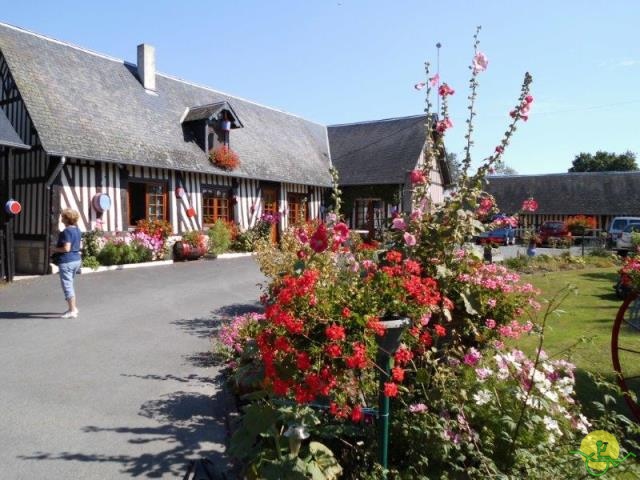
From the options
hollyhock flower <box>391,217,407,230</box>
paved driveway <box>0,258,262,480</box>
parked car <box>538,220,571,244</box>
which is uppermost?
hollyhock flower <box>391,217,407,230</box>

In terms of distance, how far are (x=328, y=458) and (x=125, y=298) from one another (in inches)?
268

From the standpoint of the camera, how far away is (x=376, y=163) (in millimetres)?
20188

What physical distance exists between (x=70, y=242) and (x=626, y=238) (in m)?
21.4

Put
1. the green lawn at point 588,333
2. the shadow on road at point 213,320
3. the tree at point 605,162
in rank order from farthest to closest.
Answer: the tree at point 605,162, the shadow on road at point 213,320, the green lawn at point 588,333

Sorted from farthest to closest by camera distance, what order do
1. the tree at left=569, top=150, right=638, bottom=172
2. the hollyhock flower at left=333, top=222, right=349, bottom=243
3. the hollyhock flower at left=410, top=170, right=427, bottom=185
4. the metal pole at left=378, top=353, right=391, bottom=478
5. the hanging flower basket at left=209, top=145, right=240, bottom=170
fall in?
the tree at left=569, top=150, right=638, bottom=172 → the hanging flower basket at left=209, top=145, right=240, bottom=170 → the hollyhock flower at left=410, top=170, right=427, bottom=185 → the hollyhock flower at left=333, top=222, right=349, bottom=243 → the metal pole at left=378, top=353, right=391, bottom=478

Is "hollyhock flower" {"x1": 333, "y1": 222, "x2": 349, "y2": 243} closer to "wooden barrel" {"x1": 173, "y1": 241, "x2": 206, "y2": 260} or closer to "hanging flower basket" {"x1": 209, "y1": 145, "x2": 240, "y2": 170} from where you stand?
"wooden barrel" {"x1": 173, "y1": 241, "x2": 206, "y2": 260}

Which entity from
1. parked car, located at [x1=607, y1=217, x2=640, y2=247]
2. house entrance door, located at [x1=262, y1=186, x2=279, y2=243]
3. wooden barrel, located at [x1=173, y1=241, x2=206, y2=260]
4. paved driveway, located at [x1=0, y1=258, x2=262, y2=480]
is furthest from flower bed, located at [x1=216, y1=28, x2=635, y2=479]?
parked car, located at [x1=607, y1=217, x2=640, y2=247]

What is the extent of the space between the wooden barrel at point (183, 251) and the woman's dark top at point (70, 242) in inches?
252

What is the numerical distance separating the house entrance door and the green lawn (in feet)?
30.7

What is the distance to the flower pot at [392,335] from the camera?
7.68 feet

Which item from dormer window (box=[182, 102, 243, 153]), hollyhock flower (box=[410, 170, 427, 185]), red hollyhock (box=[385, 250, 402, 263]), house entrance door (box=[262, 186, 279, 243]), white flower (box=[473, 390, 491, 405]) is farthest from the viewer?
house entrance door (box=[262, 186, 279, 243])

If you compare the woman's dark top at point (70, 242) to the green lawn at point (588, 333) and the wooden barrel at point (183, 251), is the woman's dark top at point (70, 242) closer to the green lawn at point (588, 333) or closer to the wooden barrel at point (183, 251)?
the green lawn at point (588, 333)

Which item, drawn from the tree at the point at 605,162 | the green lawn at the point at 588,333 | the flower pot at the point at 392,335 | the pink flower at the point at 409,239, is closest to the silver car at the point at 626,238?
the green lawn at the point at 588,333

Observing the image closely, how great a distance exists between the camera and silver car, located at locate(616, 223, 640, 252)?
65.0 feet
